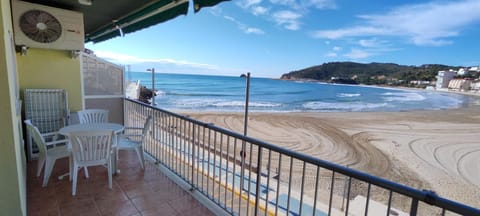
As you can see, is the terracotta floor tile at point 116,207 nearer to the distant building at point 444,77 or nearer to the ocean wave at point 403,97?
the ocean wave at point 403,97

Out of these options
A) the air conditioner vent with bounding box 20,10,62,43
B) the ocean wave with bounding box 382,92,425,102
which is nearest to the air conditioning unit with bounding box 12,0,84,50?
the air conditioner vent with bounding box 20,10,62,43

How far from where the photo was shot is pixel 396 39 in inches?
1178

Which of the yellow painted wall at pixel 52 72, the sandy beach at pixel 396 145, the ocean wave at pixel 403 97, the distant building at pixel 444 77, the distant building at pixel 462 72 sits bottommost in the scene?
the sandy beach at pixel 396 145

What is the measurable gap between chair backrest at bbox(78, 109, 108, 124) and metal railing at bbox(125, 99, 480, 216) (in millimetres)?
536

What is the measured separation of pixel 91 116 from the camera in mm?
3586

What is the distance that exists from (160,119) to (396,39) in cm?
3539

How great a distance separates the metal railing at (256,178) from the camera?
1.06 meters

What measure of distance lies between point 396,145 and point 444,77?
49620 mm

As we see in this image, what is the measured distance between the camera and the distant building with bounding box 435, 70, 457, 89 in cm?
4456

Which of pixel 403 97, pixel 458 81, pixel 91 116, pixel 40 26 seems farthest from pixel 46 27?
pixel 458 81

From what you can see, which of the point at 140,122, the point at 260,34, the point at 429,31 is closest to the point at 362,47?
the point at 429,31

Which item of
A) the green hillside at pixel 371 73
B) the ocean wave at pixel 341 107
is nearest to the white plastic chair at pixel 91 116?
the ocean wave at pixel 341 107

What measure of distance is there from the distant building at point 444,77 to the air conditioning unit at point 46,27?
58.7m

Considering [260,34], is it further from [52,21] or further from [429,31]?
[52,21]
